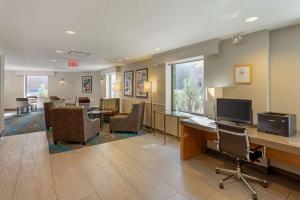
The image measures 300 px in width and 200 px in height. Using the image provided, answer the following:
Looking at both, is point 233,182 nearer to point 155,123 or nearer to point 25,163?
point 155,123

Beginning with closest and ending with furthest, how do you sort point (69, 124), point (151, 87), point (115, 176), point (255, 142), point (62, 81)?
point (255, 142) → point (115, 176) → point (69, 124) → point (151, 87) → point (62, 81)

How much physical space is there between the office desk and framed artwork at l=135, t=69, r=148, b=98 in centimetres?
276

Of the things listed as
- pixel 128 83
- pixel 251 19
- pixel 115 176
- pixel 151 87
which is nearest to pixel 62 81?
pixel 128 83

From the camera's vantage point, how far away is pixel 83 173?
109 inches

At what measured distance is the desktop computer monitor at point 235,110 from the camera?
2.74 m

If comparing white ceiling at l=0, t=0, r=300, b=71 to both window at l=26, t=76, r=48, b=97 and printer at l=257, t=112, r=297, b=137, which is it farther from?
window at l=26, t=76, r=48, b=97

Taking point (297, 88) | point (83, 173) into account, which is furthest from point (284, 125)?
point (83, 173)

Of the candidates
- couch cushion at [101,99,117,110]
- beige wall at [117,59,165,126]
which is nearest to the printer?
beige wall at [117,59,165,126]

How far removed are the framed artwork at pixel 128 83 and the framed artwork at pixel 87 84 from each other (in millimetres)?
4428

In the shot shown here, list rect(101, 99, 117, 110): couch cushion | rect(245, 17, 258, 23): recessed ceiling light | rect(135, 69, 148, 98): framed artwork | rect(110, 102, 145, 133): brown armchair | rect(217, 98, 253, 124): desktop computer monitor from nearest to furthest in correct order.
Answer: rect(245, 17, 258, 23): recessed ceiling light → rect(217, 98, 253, 124): desktop computer monitor → rect(110, 102, 145, 133): brown armchair → rect(135, 69, 148, 98): framed artwork → rect(101, 99, 117, 110): couch cushion

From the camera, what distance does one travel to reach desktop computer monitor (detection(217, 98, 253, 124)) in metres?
2.74

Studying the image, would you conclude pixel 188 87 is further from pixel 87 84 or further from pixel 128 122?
pixel 87 84

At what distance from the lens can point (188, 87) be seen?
470 centimetres

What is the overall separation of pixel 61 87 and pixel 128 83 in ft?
19.9
